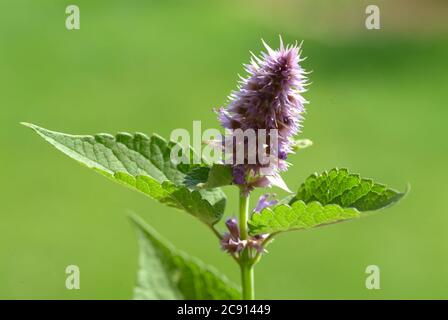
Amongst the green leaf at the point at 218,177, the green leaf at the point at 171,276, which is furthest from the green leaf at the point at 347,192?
the green leaf at the point at 171,276

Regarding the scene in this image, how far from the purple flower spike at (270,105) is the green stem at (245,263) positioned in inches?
1.6

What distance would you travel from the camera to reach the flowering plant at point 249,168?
1087 mm

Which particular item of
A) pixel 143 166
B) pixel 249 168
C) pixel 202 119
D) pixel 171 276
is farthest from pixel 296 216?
pixel 202 119

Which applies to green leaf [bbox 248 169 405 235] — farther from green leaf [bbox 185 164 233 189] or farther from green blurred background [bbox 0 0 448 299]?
green blurred background [bbox 0 0 448 299]

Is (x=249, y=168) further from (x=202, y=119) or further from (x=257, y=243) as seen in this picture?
(x=202, y=119)

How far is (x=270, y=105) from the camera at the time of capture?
108 centimetres

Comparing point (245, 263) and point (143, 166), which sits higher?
point (143, 166)

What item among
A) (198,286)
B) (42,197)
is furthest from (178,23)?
(198,286)

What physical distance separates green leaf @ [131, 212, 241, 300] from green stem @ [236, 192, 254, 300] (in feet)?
0.61

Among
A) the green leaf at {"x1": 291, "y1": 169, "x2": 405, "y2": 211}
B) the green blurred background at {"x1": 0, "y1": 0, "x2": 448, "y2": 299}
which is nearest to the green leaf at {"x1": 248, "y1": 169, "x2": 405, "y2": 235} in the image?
the green leaf at {"x1": 291, "y1": 169, "x2": 405, "y2": 211}

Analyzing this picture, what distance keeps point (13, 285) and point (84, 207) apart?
1255mm

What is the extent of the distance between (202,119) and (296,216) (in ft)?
22.0

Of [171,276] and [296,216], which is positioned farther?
[171,276]

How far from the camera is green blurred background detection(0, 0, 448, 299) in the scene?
541 cm
